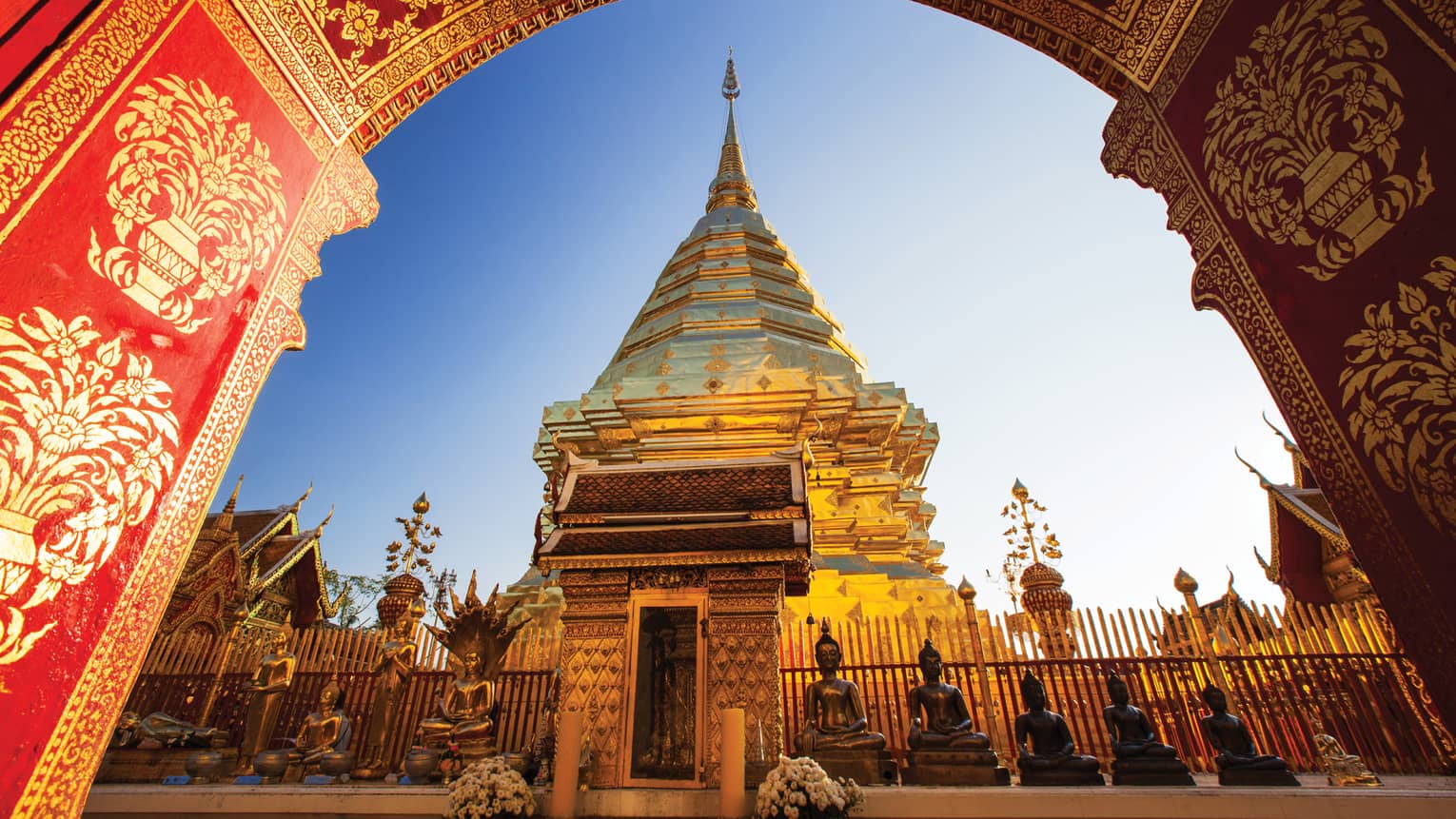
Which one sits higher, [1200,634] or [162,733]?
[1200,634]

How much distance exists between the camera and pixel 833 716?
16.6 ft

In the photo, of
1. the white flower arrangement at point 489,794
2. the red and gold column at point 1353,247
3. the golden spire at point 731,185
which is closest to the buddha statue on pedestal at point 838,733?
the white flower arrangement at point 489,794

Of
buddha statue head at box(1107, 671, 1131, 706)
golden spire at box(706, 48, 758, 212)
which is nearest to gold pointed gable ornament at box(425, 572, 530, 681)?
buddha statue head at box(1107, 671, 1131, 706)

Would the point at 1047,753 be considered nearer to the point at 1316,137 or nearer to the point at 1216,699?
the point at 1216,699

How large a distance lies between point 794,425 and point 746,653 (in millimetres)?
6810

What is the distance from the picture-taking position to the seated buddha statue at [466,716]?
4953mm

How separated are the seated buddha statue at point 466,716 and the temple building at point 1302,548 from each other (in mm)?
11685

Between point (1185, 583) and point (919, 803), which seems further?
point (1185, 583)

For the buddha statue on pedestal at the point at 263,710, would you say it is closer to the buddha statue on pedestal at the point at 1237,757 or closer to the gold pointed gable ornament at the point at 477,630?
the gold pointed gable ornament at the point at 477,630

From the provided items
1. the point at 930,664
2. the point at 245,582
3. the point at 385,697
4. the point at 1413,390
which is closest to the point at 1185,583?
the point at 930,664

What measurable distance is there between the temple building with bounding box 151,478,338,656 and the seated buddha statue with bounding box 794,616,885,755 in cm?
697

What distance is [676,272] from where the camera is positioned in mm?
16547

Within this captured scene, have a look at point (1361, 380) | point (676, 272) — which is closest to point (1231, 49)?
point (1361, 380)

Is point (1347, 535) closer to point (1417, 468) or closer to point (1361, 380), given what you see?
point (1417, 468)
